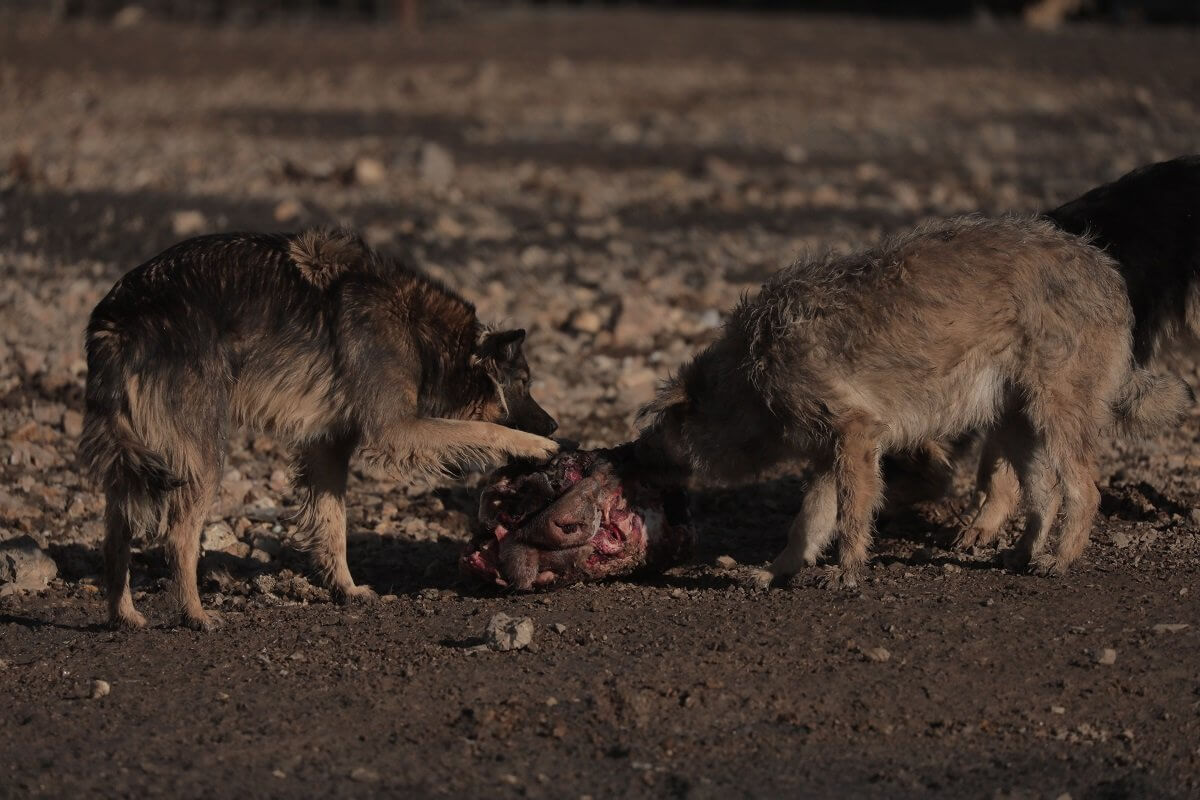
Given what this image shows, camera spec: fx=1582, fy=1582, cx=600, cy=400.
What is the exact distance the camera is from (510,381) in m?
7.45

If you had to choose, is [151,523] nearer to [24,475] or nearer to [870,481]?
[24,475]

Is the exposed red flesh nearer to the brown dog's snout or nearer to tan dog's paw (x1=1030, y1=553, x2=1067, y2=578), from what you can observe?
the brown dog's snout

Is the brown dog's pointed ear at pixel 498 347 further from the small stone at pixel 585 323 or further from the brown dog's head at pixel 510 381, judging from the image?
the small stone at pixel 585 323

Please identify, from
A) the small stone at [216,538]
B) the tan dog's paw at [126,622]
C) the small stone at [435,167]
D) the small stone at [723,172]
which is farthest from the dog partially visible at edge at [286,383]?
the small stone at [723,172]

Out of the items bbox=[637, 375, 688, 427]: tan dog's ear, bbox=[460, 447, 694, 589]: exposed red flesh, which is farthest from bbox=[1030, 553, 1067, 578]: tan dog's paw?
bbox=[637, 375, 688, 427]: tan dog's ear

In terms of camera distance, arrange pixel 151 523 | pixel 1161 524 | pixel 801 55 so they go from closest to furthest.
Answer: pixel 151 523 → pixel 1161 524 → pixel 801 55

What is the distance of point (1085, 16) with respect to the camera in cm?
3391

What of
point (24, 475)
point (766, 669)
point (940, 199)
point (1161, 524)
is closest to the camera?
point (766, 669)

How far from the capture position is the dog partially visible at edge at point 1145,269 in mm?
7777

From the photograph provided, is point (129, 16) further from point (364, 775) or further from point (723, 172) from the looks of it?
point (364, 775)

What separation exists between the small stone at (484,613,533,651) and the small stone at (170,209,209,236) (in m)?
7.91

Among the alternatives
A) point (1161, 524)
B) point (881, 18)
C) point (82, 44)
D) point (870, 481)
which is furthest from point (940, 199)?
point (881, 18)

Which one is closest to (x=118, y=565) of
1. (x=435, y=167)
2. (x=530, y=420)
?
(x=530, y=420)

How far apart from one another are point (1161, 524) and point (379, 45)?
21.8 metres
